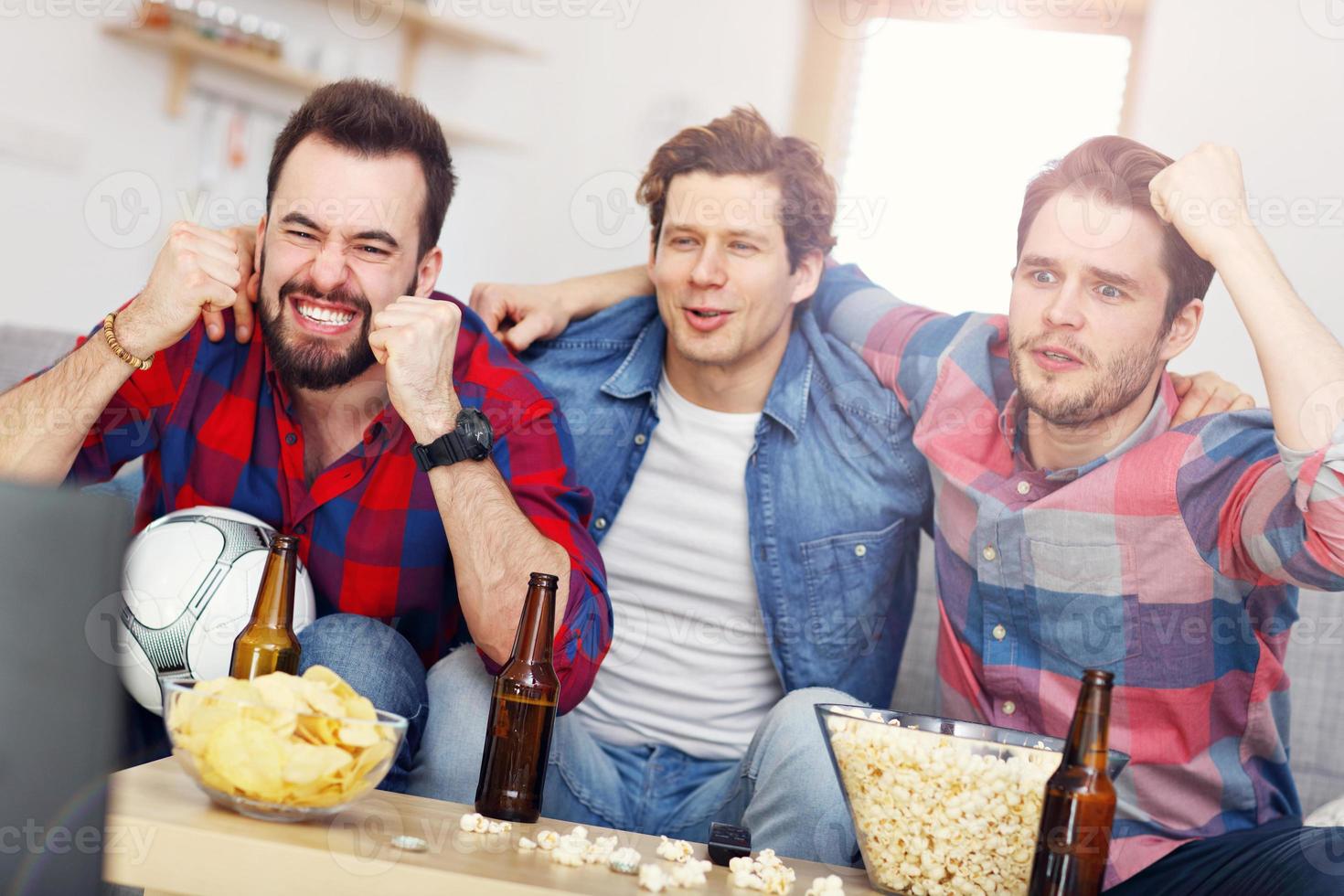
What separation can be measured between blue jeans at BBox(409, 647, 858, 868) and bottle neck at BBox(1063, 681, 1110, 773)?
0.39m

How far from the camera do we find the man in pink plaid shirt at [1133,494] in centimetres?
143

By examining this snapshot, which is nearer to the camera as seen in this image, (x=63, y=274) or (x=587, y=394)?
(x=587, y=394)

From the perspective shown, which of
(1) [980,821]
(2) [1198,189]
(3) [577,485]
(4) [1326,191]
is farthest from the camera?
(4) [1326,191]

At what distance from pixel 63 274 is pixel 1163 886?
2970 millimetres

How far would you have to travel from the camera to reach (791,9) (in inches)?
91.0

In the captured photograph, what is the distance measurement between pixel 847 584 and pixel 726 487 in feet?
0.73

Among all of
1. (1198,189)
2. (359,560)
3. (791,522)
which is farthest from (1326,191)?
(359,560)

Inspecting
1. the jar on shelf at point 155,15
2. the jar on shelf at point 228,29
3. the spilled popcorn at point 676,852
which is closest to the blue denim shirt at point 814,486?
the spilled popcorn at point 676,852

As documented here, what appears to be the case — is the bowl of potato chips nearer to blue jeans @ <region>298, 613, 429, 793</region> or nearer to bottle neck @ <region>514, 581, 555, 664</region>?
bottle neck @ <region>514, 581, 555, 664</region>

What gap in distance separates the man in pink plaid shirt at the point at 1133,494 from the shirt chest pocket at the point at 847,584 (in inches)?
3.5

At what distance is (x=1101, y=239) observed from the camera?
1600mm

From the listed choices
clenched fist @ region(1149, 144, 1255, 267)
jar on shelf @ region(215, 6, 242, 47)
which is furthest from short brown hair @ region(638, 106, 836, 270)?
jar on shelf @ region(215, 6, 242, 47)

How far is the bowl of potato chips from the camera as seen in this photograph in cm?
92

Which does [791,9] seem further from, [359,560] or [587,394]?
[359,560]
